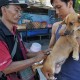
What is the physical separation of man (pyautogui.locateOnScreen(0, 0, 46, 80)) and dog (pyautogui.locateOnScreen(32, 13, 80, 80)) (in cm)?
13

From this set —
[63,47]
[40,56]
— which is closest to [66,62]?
[63,47]

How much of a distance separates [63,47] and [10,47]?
0.55m

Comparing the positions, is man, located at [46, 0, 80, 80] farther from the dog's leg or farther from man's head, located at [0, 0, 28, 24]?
man's head, located at [0, 0, 28, 24]

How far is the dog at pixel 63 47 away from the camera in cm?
229

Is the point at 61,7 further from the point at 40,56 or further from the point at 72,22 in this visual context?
the point at 40,56

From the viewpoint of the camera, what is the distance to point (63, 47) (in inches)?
92.0

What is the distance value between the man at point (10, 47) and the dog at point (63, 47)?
13 centimetres

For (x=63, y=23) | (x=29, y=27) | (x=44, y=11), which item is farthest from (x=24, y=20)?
(x=63, y=23)

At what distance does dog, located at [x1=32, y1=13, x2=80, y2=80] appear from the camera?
2289 millimetres

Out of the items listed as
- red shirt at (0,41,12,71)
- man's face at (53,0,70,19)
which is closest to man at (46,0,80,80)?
man's face at (53,0,70,19)

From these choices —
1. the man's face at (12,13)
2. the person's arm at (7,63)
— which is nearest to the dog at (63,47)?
the person's arm at (7,63)

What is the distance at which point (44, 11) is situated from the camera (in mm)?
8062

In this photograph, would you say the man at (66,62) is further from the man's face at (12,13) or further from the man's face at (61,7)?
the man's face at (12,13)

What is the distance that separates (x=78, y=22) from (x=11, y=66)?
82cm
